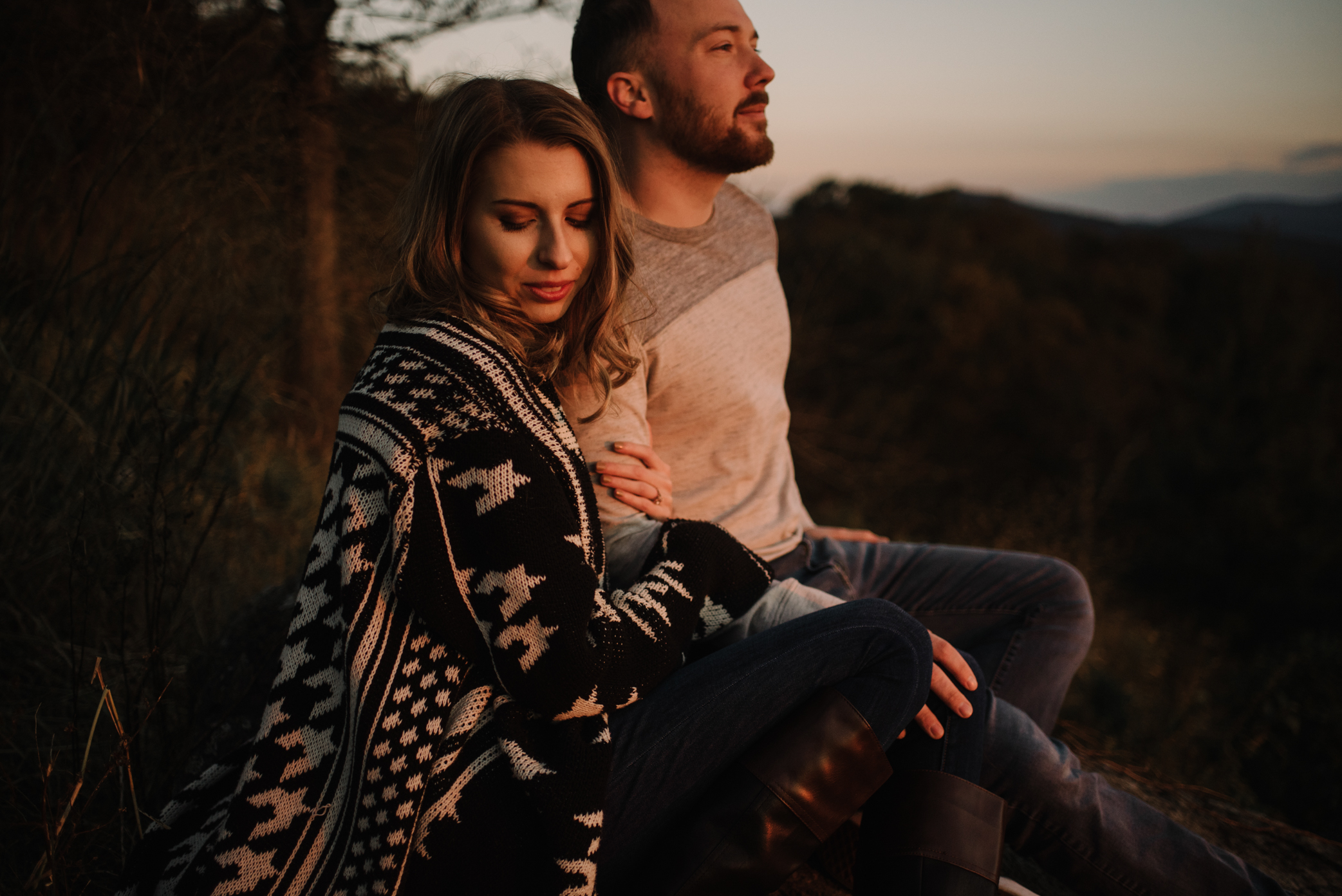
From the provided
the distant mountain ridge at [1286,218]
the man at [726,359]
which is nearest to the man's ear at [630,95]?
the man at [726,359]

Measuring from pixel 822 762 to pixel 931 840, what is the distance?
247 millimetres

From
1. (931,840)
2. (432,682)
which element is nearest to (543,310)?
(432,682)

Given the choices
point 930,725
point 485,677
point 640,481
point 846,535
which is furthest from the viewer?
point 846,535

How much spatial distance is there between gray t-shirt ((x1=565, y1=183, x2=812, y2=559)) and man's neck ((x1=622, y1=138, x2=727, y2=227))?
0.17 ft

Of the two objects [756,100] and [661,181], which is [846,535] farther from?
[756,100]

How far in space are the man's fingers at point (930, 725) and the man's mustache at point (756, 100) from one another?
157 cm

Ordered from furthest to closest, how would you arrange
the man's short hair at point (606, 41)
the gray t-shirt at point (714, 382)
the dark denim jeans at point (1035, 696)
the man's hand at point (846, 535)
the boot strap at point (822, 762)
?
the man's hand at point (846, 535), the man's short hair at point (606, 41), the gray t-shirt at point (714, 382), the dark denim jeans at point (1035, 696), the boot strap at point (822, 762)

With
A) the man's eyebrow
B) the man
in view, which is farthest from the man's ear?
the man's eyebrow

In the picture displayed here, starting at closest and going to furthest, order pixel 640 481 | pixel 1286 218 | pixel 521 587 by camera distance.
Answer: pixel 521 587 < pixel 640 481 < pixel 1286 218

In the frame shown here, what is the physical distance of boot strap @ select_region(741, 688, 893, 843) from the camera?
124 cm

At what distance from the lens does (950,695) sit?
4.61 feet

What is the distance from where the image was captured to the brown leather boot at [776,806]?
121cm

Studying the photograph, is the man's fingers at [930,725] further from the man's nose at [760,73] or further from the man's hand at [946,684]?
the man's nose at [760,73]

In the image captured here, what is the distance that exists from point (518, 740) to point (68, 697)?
1.27 metres
